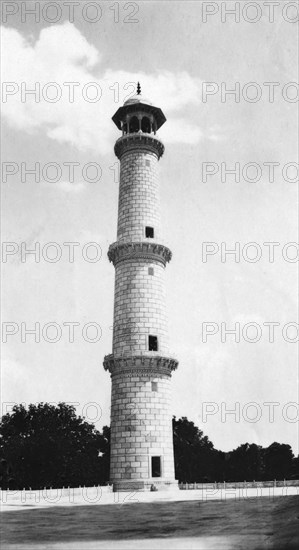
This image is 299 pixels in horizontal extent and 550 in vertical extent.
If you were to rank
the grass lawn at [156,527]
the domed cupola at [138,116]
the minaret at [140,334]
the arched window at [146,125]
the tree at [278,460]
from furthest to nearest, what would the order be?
the tree at [278,460]
the arched window at [146,125]
the domed cupola at [138,116]
the minaret at [140,334]
the grass lawn at [156,527]

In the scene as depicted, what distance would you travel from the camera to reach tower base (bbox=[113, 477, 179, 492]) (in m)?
36.6

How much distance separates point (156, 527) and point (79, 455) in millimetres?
50164

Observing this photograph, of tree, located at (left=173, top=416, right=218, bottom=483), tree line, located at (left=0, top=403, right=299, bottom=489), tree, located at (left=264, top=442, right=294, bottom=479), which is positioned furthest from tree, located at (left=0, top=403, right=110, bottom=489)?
tree, located at (left=264, top=442, right=294, bottom=479)

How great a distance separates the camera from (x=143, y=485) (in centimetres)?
3659

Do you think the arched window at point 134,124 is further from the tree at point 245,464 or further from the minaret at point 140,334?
the tree at point 245,464

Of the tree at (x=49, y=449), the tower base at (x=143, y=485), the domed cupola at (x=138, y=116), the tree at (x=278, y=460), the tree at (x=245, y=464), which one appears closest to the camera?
the tower base at (x=143, y=485)

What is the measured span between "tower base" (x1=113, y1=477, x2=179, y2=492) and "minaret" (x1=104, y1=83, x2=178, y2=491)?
0.06 meters

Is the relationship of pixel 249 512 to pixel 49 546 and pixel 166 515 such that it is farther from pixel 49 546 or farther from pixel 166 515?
pixel 49 546

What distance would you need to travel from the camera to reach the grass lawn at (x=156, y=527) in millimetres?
16859

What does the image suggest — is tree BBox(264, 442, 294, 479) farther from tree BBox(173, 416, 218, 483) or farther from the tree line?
tree BBox(173, 416, 218, 483)

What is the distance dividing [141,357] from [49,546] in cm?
2248

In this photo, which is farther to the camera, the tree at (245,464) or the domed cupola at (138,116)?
the tree at (245,464)

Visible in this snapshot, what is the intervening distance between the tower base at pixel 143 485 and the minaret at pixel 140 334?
0.20 feet

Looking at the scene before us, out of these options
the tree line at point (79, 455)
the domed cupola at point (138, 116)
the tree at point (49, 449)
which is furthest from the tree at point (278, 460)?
the domed cupola at point (138, 116)
